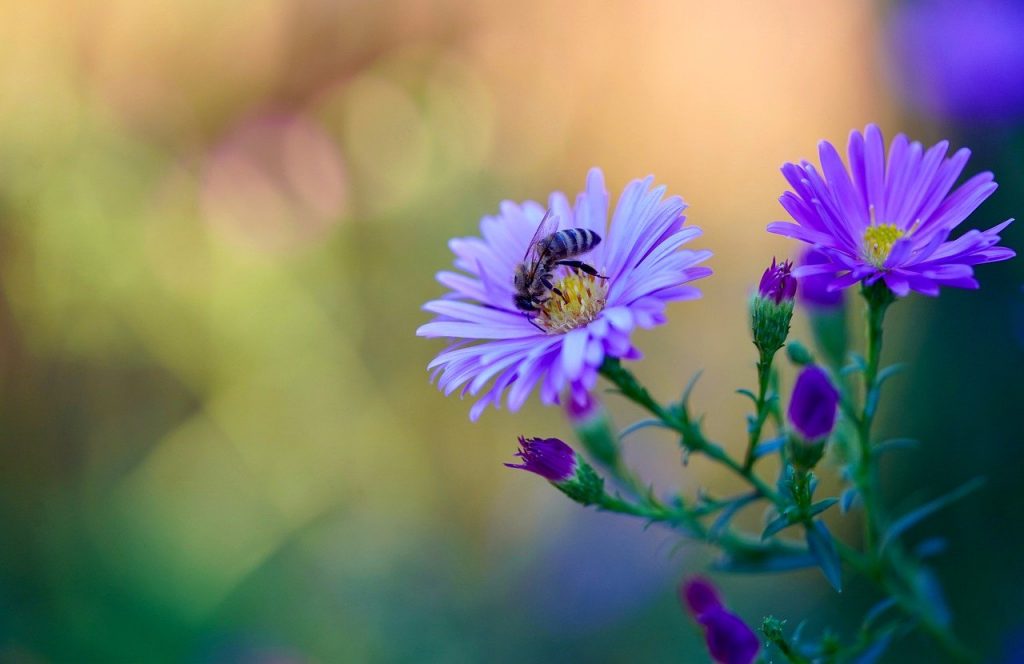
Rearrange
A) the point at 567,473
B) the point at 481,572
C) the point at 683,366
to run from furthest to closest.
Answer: the point at 683,366
the point at 481,572
the point at 567,473

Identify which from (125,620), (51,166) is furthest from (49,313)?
(125,620)

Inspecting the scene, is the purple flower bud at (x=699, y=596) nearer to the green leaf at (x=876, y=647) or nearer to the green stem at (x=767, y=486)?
the green stem at (x=767, y=486)

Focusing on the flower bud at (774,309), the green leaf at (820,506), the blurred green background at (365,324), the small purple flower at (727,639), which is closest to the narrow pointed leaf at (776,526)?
the green leaf at (820,506)

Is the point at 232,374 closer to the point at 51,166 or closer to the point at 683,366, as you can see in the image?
the point at 51,166

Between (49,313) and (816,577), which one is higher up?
(49,313)

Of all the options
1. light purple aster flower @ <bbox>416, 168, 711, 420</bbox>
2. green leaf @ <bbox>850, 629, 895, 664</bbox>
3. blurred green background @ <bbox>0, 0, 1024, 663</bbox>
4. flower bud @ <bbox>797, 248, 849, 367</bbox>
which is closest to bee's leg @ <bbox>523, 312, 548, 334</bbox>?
light purple aster flower @ <bbox>416, 168, 711, 420</bbox>

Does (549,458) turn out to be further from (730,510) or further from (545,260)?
(545,260)

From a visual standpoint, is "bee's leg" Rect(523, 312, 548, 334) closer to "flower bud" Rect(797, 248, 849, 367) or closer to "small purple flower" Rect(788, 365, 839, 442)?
"small purple flower" Rect(788, 365, 839, 442)

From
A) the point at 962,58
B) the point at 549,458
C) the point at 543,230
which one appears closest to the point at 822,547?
the point at 549,458
